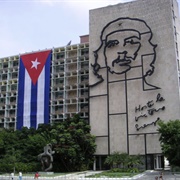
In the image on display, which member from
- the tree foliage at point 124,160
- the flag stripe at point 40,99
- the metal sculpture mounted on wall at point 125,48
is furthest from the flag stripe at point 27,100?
the tree foliage at point 124,160

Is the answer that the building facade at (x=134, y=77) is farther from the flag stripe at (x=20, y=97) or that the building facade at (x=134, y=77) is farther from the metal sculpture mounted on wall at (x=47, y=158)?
the flag stripe at (x=20, y=97)

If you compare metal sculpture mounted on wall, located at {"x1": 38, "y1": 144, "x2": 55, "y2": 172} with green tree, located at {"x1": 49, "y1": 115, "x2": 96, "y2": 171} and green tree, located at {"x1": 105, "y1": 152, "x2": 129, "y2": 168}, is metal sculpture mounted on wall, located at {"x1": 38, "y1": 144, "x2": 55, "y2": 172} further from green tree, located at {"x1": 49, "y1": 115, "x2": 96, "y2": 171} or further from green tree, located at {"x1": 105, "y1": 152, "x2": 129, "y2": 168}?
green tree, located at {"x1": 105, "y1": 152, "x2": 129, "y2": 168}

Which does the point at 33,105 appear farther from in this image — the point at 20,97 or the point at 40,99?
the point at 20,97

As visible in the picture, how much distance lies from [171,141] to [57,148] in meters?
16.2

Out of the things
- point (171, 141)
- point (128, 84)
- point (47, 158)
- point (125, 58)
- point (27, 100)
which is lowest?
point (47, 158)

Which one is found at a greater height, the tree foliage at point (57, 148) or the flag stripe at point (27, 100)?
the flag stripe at point (27, 100)

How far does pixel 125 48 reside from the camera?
54312 mm

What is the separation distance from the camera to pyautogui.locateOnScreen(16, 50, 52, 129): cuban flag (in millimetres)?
63594

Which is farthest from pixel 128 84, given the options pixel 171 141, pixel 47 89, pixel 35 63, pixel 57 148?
pixel 35 63

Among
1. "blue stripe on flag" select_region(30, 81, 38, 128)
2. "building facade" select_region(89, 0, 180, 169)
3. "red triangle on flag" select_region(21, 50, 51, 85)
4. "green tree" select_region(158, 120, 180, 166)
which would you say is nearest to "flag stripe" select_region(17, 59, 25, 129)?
"red triangle on flag" select_region(21, 50, 51, 85)

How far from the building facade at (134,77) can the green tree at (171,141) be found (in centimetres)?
730

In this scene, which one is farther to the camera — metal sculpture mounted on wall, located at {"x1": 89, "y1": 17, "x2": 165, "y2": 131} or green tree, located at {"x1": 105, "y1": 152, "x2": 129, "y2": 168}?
metal sculpture mounted on wall, located at {"x1": 89, "y1": 17, "x2": 165, "y2": 131}

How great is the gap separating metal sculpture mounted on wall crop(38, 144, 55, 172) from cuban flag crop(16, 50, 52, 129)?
17791 millimetres

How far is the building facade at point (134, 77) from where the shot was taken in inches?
1951
